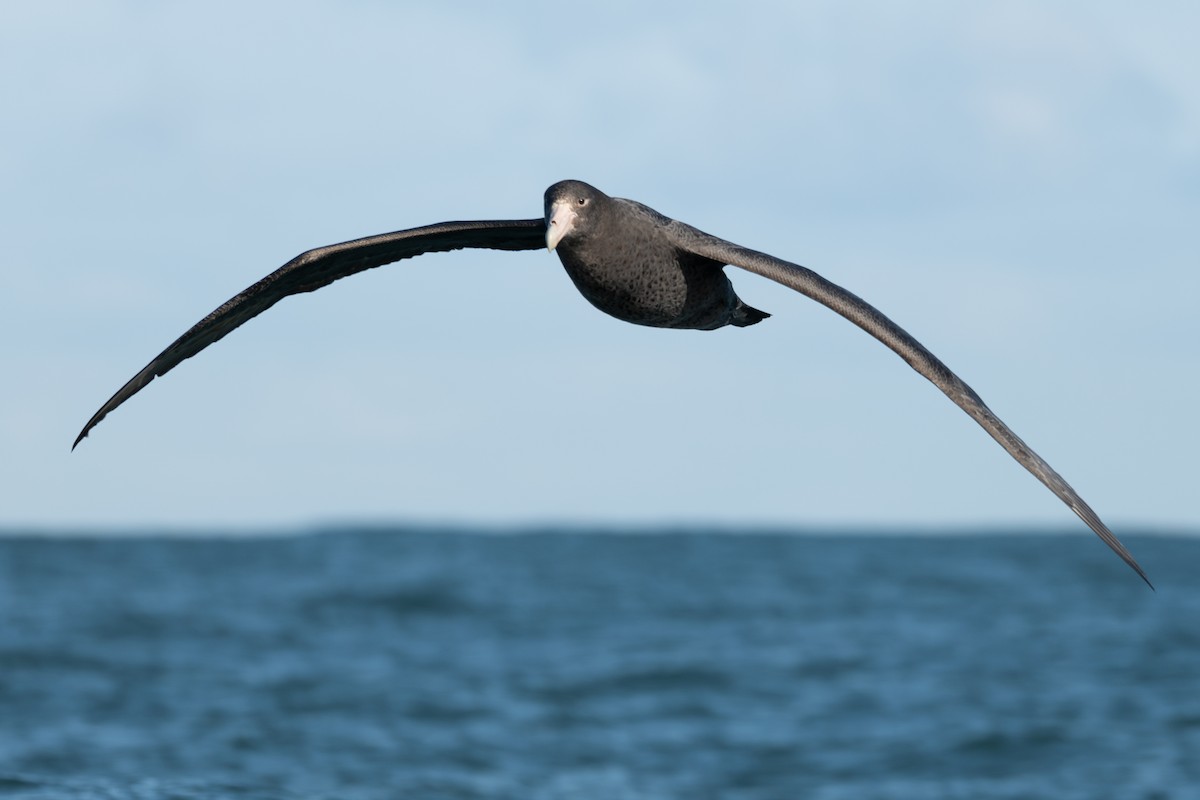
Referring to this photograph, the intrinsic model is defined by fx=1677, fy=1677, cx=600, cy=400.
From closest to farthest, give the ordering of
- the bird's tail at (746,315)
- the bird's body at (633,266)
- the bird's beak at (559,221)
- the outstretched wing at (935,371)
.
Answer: the outstretched wing at (935,371), the bird's beak at (559,221), the bird's body at (633,266), the bird's tail at (746,315)

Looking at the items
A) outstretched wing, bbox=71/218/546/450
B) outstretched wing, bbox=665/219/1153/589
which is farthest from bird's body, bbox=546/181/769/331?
outstretched wing, bbox=665/219/1153/589

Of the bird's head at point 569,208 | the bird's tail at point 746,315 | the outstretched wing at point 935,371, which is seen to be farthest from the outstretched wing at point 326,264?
the outstretched wing at point 935,371

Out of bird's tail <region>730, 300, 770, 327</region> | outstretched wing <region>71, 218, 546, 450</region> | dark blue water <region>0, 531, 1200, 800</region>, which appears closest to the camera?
outstretched wing <region>71, 218, 546, 450</region>

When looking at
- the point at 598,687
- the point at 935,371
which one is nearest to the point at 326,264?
the point at 935,371

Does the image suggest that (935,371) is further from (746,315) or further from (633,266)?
(746,315)

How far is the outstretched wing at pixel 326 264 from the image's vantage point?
10211 millimetres

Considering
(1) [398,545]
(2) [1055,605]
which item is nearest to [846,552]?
(1) [398,545]

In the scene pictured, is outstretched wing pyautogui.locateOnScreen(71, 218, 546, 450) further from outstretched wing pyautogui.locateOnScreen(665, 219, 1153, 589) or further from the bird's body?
outstretched wing pyautogui.locateOnScreen(665, 219, 1153, 589)

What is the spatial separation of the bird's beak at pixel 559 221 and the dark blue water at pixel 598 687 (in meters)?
6.41

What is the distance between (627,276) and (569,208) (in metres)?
0.64

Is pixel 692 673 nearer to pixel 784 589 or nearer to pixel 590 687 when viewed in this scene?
pixel 590 687

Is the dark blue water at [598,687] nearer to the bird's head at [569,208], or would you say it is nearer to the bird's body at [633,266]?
the bird's body at [633,266]

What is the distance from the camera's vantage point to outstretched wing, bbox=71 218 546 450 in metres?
10.2

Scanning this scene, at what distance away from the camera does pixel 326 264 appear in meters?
10.5
